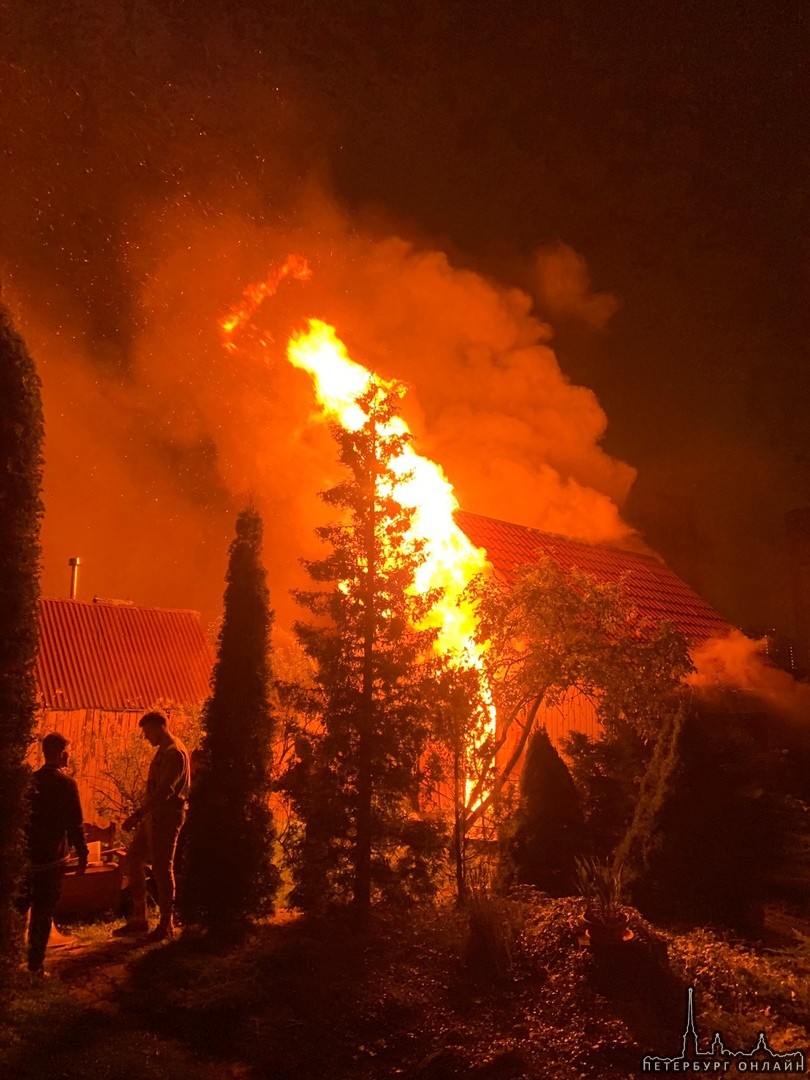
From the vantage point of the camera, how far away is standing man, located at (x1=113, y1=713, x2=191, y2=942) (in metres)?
7.63

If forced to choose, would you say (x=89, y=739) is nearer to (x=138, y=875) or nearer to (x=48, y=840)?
(x=138, y=875)

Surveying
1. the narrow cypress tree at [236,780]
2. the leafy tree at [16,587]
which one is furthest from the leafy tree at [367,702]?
the leafy tree at [16,587]

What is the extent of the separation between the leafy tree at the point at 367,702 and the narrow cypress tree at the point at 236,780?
389mm

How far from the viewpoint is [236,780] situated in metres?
7.82

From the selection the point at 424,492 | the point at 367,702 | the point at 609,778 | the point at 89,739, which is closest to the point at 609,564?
the point at 424,492

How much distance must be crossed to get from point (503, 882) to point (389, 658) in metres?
3.18

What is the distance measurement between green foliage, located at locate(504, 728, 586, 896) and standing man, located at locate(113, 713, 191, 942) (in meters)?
4.00

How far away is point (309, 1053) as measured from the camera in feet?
17.9

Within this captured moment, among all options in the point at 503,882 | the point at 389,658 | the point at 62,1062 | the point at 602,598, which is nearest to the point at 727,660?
the point at 602,598

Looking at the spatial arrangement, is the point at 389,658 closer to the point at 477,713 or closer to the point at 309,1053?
the point at 477,713

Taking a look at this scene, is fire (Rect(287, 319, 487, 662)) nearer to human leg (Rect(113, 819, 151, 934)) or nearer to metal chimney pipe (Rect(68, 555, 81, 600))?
human leg (Rect(113, 819, 151, 934))

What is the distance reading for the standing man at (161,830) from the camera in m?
7.63

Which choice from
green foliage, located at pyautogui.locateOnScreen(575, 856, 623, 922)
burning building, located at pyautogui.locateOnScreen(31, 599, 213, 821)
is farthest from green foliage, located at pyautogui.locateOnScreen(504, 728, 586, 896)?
burning building, located at pyautogui.locateOnScreen(31, 599, 213, 821)

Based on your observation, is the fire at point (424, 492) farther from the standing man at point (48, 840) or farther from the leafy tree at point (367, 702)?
the standing man at point (48, 840)
